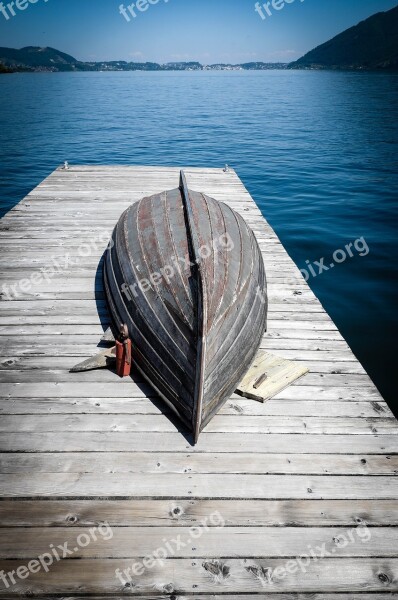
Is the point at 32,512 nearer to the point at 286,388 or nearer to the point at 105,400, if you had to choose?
the point at 105,400

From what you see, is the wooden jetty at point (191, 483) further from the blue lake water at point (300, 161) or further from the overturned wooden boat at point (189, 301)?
the blue lake water at point (300, 161)

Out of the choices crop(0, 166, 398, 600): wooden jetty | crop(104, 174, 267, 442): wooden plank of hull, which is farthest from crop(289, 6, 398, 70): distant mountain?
crop(0, 166, 398, 600): wooden jetty

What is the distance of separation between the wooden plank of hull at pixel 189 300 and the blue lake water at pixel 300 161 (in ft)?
11.3

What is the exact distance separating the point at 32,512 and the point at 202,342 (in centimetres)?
184

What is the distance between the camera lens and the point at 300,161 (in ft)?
67.4

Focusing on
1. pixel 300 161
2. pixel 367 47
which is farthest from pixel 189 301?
pixel 367 47

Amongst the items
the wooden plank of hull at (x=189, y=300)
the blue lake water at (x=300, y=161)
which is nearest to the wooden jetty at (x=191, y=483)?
the wooden plank of hull at (x=189, y=300)

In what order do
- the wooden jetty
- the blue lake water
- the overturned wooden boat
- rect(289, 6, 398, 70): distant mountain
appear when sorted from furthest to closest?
1. rect(289, 6, 398, 70): distant mountain
2. the blue lake water
3. the overturned wooden boat
4. the wooden jetty

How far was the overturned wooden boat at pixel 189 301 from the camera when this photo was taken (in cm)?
347

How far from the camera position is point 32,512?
2822mm

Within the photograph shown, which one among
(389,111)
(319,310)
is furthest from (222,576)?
(389,111)

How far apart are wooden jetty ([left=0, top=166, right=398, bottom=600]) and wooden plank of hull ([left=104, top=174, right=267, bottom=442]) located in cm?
35

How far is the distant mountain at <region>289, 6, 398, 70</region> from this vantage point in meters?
133

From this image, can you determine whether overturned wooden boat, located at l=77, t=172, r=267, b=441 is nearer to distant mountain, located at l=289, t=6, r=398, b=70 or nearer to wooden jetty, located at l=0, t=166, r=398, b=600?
wooden jetty, located at l=0, t=166, r=398, b=600
